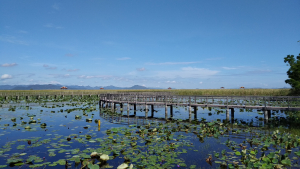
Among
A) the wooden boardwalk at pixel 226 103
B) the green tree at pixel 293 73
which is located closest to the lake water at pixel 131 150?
the wooden boardwalk at pixel 226 103

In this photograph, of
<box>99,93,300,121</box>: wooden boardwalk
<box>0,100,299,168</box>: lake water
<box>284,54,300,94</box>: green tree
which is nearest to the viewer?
<box>0,100,299,168</box>: lake water

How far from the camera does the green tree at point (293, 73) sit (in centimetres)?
4099

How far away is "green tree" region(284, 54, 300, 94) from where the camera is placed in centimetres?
4099

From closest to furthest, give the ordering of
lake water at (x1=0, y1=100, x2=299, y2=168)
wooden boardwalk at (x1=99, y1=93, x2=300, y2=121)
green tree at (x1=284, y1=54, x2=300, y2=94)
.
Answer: lake water at (x1=0, y1=100, x2=299, y2=168) < wooden boardwalk at (x1=99, y1=93, x2=300, y2=121) < green tree at (x1=284, y1=54, x2=300, y2=94)

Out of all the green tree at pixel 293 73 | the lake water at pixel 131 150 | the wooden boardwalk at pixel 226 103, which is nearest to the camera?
the lake water at pixel 131 150

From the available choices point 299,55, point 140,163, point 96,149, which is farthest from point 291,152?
point 299,55

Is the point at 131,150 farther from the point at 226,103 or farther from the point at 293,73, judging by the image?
the point at 293,73

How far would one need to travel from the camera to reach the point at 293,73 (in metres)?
44.0

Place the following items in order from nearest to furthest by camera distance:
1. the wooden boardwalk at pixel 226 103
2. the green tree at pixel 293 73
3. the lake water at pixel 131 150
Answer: the lake water at pixel 131 150 → the wooden boardwalk at pixel 226 103 → the green tree at pixel 293 73

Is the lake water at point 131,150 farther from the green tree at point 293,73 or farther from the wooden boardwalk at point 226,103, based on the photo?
the green tree at point 293,73

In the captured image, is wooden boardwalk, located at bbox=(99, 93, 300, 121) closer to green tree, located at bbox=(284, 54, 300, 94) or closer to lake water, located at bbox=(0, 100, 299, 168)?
lake water, located at bbox=(0, 100, 299, 168)

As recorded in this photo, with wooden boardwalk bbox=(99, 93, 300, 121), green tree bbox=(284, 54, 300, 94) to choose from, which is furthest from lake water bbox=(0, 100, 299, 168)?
green tree bbox=(284, 54, 300, 94)

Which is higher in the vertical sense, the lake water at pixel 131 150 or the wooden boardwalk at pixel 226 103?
the wooden boardwalk at pixel 226 103

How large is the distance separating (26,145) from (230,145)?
11798mm
